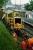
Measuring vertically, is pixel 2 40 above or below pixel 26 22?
above

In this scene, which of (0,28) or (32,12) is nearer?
(0,28)

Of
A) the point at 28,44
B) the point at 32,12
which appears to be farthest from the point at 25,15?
the point at 28,44

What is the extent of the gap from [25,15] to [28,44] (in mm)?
367

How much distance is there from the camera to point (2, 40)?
21cm

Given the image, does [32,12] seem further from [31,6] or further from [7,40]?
[7,40]

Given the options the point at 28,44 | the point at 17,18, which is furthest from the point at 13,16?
the point at 28,44

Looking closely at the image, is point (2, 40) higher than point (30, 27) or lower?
higher

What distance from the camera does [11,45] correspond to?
0.21 meters

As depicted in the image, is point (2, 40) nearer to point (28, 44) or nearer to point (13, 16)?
point (28, 44)

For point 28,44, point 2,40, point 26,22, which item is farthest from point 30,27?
point 2,40

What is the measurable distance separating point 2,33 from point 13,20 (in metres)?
0.37

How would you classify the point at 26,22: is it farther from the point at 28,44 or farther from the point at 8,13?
the point at 28,44

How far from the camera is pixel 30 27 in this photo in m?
0.59

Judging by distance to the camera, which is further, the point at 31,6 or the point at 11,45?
the point at 31,6
